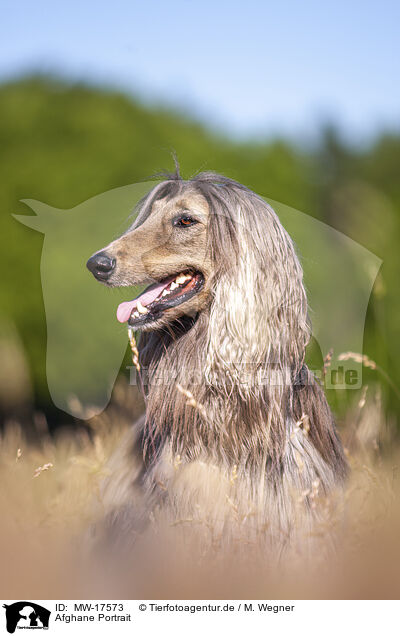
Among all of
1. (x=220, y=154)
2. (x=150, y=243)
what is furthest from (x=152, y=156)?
(x=150, y=243)

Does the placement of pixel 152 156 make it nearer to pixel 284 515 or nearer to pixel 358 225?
pixel 358 225

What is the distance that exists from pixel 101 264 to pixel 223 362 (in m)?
0.63

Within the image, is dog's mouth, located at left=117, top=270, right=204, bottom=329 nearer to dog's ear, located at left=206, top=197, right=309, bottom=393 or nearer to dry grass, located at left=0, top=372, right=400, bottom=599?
dog's ear, located at left=206, top=197, right=309, bottom=393

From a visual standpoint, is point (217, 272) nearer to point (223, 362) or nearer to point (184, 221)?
point (184, 221)

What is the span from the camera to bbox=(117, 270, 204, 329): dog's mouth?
110 inches

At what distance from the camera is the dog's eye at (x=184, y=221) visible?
2.89 metres

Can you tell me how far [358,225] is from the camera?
4938 mm

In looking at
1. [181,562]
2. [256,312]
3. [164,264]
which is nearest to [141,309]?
[164,264]
